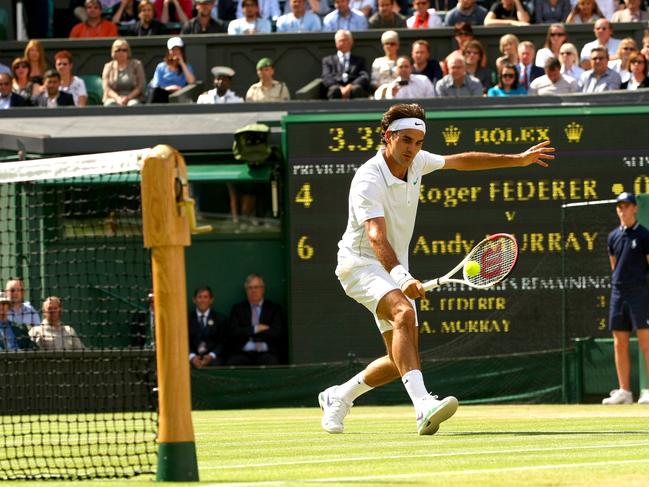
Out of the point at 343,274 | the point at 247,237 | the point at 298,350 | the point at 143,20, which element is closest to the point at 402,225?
the point at 343,274

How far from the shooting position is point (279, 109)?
19312mm

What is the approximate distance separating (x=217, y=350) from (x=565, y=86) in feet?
19.1

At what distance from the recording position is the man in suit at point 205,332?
709 inches

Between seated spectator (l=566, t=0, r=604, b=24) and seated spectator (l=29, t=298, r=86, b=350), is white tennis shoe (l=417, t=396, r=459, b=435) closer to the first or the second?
seated spectator (l=29, t=298, r=86, b=350)

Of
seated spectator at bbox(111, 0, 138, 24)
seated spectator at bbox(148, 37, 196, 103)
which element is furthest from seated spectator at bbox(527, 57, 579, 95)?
seated spectator at bbox(111, 0, 138, 24)

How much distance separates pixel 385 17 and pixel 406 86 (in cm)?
244

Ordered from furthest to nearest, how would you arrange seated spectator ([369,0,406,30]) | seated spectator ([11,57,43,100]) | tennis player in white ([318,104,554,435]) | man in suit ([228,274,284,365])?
seated spectator ([369,0,406,30]) < seated spectator ([11,57,43,100]) < man in suit ([228,274,284,365]) < tennis player in white ([318,104,554,435])

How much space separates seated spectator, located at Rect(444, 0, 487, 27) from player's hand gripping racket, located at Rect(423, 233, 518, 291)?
471 inches

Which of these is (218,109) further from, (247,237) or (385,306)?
(385,306)

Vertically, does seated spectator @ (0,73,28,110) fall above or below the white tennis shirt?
above

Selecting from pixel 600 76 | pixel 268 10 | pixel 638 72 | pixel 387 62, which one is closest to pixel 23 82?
pixel 268 10

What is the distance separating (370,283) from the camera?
937 cm

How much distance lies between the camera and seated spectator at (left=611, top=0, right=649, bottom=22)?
21.0 metres

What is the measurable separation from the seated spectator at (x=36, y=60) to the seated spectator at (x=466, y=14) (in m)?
6.00
